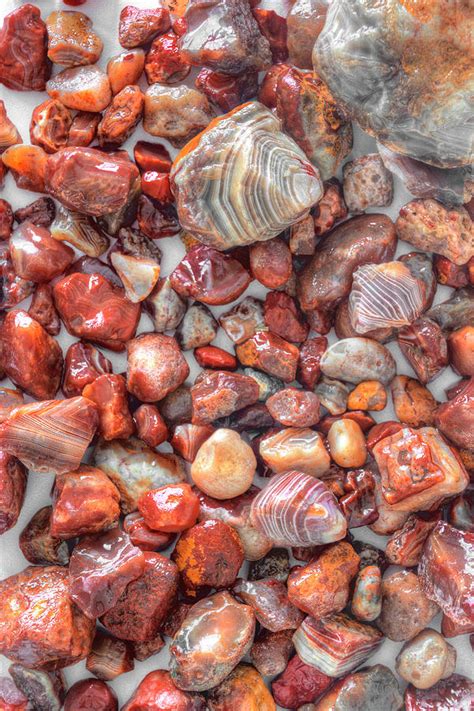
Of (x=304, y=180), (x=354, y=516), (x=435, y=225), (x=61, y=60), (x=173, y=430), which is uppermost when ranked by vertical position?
(x=61, y=60)

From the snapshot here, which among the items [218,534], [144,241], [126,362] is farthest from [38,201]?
[218,534]

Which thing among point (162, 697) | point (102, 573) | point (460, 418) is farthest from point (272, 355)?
point (162, 697)

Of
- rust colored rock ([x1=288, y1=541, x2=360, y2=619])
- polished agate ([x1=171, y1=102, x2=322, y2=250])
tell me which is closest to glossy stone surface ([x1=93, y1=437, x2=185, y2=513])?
rust colored rock ([x1=288, y1=541, x2=360, y2=619])

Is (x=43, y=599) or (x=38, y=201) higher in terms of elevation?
(x=38, y=201)

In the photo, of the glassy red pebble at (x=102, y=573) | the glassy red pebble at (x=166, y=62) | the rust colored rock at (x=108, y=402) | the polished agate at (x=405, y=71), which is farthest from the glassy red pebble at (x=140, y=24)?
the glassy red pebble at (x=102, y=573)

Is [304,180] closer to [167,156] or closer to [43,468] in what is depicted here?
[167,156]

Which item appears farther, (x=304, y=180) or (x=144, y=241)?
(x=144, y=241)

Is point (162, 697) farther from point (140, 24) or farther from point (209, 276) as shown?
point (140, 24)
